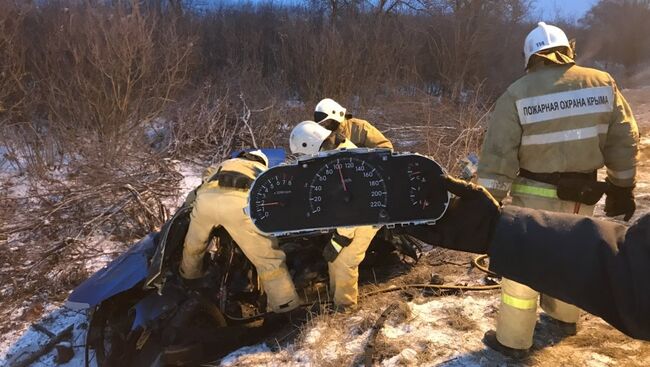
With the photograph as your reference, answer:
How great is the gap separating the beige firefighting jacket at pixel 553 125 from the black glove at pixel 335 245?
122cm

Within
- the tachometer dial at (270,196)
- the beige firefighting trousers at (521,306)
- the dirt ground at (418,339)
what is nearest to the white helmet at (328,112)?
the dirt ground at (418,339)

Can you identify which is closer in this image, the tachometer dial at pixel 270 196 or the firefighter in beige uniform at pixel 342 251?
the tachometer dial at pixel 270 196

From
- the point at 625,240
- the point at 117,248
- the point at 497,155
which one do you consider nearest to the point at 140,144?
the point at 117,248

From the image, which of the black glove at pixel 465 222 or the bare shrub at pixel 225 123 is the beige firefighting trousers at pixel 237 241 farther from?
the bare shrub at pixel 225 123

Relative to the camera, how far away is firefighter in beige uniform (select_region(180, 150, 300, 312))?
3775mm

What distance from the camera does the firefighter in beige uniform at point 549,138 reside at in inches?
120

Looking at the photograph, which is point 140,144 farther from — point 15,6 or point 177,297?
point 177,297

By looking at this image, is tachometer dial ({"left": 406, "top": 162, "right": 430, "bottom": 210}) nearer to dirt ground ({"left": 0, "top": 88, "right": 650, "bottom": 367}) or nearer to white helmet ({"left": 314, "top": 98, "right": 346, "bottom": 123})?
dirt ground ({"left": 0, "top": 88, "right": 650, "bottom": 367})

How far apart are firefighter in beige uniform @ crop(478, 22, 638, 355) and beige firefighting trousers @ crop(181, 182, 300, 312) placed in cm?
166

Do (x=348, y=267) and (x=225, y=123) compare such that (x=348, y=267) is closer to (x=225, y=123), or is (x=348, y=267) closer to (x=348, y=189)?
(x=348, y=189)

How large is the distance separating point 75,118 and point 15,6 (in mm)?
2479

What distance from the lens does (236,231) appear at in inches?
151

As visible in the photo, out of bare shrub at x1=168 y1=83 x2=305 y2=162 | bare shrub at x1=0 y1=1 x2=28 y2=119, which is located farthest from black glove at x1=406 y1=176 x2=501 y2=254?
bare shrub at x1=0 y1=1 x2=28 y2=119

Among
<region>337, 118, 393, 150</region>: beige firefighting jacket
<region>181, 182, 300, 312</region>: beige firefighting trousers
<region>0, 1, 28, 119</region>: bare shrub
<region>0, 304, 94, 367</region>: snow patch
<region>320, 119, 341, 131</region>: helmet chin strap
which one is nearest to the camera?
<region>181, 182, 300, 312</region>: beige firefighting trousers
